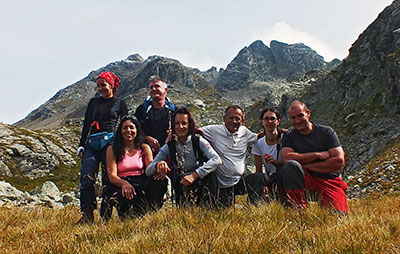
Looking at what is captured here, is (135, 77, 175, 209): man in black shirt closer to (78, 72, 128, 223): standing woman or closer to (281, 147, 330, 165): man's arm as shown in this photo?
(78, 72, 128, 223): standing woman

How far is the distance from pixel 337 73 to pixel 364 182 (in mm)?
34771

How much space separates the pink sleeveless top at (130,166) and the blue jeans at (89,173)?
14.0 inches

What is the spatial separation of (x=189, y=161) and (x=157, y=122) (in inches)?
70.8

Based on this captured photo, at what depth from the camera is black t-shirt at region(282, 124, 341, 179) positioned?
544cm

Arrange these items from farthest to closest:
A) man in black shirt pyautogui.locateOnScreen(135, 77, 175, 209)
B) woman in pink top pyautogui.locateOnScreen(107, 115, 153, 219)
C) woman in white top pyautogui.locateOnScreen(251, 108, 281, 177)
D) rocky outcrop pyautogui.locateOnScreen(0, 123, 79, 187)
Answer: rocky outcrop pyautogui.locateOnScreen(0, 123, 79, 187)
man in black shirt pyautogui.locateOnScreen(135, 77, 175, 209)
woman in white top pyautogui.locateOnScreen(251, 108, 281, 177)
woman in pink top pyautogui.locateOnScreen(107, 115, 153, 219)

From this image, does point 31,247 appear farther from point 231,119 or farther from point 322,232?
point 231,119

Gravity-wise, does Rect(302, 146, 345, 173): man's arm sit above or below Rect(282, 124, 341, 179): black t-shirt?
below

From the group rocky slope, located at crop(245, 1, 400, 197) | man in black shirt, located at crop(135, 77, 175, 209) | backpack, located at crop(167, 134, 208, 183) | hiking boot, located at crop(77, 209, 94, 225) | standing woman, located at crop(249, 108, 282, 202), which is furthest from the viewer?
rocky slope, located at crop(245, 1, 400, 197)

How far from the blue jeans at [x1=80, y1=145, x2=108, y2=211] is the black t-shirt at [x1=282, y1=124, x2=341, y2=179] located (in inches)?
158

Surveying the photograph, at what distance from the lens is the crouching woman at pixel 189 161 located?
5497 mm

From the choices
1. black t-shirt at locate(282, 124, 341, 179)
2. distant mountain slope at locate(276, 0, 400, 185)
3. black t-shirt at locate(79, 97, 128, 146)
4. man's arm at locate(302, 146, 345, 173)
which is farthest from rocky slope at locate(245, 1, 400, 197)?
black t-shirt at locate(79, 97, 128, 146)

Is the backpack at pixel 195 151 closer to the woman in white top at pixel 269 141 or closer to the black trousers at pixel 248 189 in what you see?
the black trousers at pixel 248 189

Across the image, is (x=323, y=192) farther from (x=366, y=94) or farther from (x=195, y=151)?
(x=366, y=94)

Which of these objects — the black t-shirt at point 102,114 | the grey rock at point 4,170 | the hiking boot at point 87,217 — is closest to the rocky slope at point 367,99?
the black t-shirt at point 102,114
